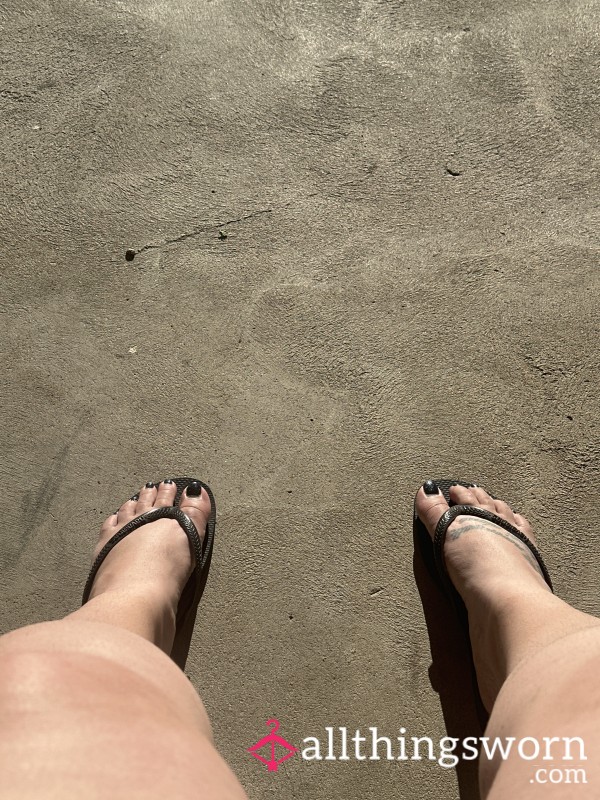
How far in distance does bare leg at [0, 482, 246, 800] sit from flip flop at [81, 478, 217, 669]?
0.99 ft

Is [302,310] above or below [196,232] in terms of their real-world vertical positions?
below

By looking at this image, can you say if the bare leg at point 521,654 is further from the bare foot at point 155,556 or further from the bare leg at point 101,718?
the bare foot at point 155,556

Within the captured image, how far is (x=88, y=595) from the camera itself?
6.10ft

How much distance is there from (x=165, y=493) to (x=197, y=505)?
0.11 meters

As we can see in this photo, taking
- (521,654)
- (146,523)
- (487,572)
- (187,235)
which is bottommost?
(146,523)

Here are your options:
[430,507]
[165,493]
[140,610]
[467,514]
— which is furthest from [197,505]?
[467,514]

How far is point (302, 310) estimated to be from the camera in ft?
6.98

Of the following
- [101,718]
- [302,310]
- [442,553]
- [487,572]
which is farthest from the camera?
[302,310]

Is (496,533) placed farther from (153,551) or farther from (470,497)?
(153,551)

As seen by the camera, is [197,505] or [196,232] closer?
[197,505]

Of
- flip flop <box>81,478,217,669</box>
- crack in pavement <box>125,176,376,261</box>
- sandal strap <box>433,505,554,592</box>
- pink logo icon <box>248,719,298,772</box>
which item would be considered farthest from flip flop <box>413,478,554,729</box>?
crack in pavement <box>125,176,376,261</box>

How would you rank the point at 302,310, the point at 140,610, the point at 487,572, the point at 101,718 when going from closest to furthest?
the point at 101,718 → the point at 140,610 → the point at 487,572 → the point at 302,310

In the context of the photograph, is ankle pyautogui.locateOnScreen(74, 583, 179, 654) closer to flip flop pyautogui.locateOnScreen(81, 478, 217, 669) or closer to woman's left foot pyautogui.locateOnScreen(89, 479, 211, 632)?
woman's left foot pyautogui.locateOnScreen(89, 479, 211, 632)

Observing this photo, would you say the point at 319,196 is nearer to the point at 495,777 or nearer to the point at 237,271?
the point at 237,271
